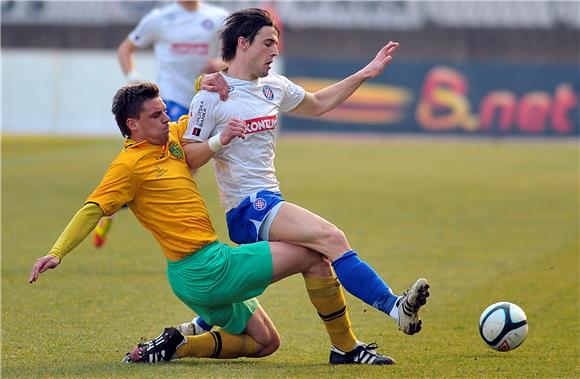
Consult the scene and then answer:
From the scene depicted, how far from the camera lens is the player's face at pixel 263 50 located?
635 cm

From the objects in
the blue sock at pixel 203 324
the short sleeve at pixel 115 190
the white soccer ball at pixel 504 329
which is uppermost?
the short sleeve at pixel 115 190

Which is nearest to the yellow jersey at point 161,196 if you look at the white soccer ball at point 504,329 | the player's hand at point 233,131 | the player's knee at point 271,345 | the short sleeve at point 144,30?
the player's hand at point 233,131

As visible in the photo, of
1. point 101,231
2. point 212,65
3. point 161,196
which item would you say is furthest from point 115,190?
point 101,231

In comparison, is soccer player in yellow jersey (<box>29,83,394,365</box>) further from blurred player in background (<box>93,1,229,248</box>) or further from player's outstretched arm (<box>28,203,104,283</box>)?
blurred player in background (<box>93,1,229,248</box>)

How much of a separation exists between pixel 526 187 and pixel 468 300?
1061cm

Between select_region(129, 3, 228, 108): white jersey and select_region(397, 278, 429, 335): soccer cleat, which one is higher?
select_region(129, 3, 228, 108): white jersey

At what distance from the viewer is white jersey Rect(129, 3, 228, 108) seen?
1099cm

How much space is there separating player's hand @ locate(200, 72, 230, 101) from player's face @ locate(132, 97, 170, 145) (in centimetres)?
33

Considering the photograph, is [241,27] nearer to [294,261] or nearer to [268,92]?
[268,92]

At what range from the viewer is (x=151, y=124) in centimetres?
614

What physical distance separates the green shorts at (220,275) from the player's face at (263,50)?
101 cm

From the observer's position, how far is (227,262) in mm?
5988

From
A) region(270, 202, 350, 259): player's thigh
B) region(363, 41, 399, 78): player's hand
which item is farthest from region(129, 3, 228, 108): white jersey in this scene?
region(270, 202, 350, 259): player's thigh

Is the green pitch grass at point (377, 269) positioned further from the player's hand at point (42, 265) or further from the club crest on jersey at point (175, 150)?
the club crest on jersey at point (175, 150)
